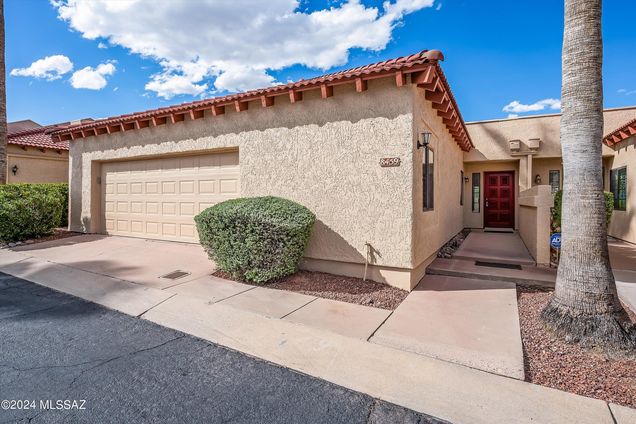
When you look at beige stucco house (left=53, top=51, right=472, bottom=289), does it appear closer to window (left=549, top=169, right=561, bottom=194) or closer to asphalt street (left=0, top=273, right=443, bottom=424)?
asphalt street (left=0, top=273, right=443, bottom=424)

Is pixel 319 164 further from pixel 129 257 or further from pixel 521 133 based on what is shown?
pixel 521 133

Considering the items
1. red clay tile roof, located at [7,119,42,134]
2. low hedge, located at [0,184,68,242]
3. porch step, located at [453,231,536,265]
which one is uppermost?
red clay tile roof, located at [7,119,42,134]

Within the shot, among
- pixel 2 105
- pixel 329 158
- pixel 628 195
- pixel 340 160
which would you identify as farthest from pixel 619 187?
pixel 2 105

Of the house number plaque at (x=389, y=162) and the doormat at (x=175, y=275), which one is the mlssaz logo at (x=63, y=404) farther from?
the house number plaque at (x=389, y=162)

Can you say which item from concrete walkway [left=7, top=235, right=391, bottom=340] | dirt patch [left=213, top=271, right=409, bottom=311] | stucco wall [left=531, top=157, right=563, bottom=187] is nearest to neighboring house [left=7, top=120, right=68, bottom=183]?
concrete walkway [left=7, top=235, right=391, bottom=340]

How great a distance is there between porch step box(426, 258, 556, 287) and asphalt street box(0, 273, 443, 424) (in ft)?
14.2

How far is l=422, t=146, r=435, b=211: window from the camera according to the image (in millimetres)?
6688

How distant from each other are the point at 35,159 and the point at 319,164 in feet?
47.3

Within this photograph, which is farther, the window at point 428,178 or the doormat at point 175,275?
the window at point 428,178

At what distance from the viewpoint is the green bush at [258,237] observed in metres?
5.48

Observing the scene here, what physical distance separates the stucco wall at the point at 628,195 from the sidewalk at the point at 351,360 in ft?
34.0

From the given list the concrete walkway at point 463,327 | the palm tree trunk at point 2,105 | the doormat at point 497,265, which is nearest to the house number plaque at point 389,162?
the concrete walkway at point 463,327

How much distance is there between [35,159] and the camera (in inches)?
554

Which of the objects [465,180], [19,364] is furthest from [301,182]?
[465,180]
